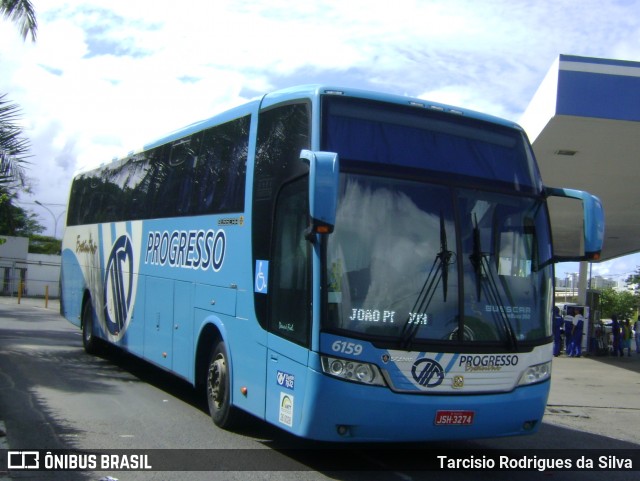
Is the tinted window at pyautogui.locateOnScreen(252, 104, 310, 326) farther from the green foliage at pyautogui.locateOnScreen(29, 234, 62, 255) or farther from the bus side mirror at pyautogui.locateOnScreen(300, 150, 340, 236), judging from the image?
the green foliage at pyautogui.locateOnScreen(29, 234, 62, 255)

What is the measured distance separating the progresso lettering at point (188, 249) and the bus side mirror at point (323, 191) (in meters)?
2.81

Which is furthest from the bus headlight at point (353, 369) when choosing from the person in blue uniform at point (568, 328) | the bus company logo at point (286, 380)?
the person in blue uniform at point (568, 328)

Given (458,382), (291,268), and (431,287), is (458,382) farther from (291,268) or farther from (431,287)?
(291,268)

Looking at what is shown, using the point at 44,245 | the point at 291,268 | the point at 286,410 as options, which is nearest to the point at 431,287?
the point at 291,268

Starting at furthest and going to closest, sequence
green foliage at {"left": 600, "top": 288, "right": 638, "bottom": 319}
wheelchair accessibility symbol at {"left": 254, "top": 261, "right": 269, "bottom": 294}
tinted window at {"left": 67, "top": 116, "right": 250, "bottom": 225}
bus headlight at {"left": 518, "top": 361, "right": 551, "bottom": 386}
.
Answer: green foliage at {"left": 600, "top": 288, "right": 638, "bottom": 319} → tinted window at {"left": 67, "top": 116, "right": 250, "bottom": 225} → wheelchair accessibility symbol at {"left": 254, "top": 261, "right": 269, "bottom": 294} → bus headlight at {"left": 518, "top": 361, "right": 551, "bottom": 386}

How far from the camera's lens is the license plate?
6493 mm

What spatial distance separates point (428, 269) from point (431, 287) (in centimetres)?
16

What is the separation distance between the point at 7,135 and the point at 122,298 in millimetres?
4864

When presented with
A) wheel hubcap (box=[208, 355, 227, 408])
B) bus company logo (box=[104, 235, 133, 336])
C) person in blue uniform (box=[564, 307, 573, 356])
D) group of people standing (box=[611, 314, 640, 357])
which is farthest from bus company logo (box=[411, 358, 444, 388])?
group of people standing (box=[611, 314, 640, 357])

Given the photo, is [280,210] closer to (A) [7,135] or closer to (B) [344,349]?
(B) [344,349]

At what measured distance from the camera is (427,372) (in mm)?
6465

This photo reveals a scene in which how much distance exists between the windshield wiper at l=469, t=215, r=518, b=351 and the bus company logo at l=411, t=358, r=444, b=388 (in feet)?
2.70

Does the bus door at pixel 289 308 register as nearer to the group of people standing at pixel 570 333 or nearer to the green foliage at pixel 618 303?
the group of people standing at pixel 570 333

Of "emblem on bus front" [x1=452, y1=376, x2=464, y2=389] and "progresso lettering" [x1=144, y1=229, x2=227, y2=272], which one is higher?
"progresso lettering" [x1=144, y1=229, x2=227, y2=272]
